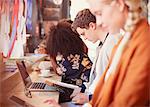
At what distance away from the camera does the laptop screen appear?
1.37 meters

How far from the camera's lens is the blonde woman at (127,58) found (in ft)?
3.24

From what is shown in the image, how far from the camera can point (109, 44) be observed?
3.72ft

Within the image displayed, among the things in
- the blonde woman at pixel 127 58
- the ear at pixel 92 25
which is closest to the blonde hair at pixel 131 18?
the blonde woman at pixel 127 58

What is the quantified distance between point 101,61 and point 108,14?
21 centimetres

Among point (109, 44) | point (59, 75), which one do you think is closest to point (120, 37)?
point (109, 44)

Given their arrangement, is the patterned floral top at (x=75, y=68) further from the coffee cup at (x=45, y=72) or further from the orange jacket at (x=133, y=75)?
the orange jacket at (x=133, y=75)

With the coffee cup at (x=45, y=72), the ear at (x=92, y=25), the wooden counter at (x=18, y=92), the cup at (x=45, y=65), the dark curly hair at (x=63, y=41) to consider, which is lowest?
the wooden counter at (x=18, y=92)

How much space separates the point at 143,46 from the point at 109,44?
0.56 feet

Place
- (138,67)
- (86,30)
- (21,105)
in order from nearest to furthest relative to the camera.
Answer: (138,67)
(86,30)
(21,105)

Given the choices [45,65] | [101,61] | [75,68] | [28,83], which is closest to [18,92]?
[28,83]

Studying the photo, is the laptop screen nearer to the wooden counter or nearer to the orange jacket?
the wooden counter

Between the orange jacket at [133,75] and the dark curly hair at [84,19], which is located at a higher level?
the dark curly hair at [84,19]

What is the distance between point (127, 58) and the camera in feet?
3.33

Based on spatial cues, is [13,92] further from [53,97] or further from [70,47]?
[70,47]
